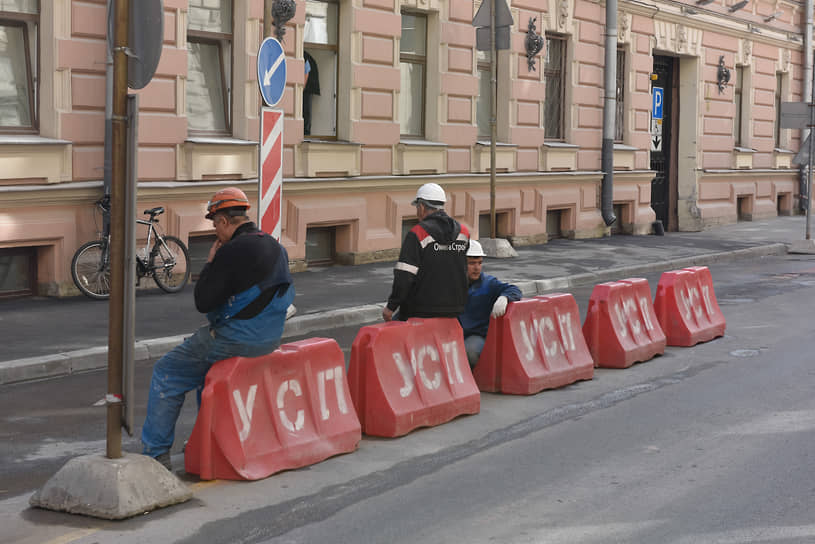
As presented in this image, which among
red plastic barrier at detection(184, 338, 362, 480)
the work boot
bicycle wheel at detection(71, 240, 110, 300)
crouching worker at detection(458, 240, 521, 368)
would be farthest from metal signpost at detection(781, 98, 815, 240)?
the work boot

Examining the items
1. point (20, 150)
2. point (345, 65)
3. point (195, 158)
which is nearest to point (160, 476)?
point (20, 150)

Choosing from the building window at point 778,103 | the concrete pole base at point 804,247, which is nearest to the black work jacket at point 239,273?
the concrete pole base at point 804,247

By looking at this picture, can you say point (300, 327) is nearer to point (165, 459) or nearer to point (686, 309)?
point (686, 309)

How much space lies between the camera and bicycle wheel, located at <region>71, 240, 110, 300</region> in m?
13.6

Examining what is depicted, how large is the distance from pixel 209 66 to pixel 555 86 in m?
9.39

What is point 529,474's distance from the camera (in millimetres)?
6918

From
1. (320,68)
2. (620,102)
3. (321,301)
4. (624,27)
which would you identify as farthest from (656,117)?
(321,301)

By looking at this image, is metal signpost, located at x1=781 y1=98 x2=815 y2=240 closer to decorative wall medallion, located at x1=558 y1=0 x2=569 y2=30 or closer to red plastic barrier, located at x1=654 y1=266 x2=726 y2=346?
decorative wall medallion, located at x1=558 y1=0 x2=569 y2=30

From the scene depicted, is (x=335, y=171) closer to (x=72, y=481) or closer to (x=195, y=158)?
(x=195, y=158)

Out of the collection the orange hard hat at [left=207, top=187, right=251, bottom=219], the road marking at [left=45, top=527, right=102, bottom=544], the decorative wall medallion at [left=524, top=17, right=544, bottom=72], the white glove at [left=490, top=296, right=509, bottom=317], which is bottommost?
the road marking at [left=45, top=527, right=102, bottom=544]

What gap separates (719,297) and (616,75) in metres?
10.5

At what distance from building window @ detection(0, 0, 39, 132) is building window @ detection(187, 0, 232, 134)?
2.44m

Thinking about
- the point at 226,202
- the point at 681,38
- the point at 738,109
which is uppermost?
the point at 681,38

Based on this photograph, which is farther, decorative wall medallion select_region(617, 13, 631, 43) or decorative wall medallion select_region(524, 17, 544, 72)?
decorative wall medallion select_region(617, 13, 631, 43)
